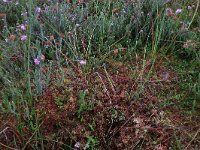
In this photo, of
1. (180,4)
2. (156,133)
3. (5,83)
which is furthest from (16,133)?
(180,4)

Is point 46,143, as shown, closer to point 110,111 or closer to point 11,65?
point 110,111

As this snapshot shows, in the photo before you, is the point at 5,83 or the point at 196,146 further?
the point at 5,83

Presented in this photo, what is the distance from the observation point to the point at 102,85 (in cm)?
253

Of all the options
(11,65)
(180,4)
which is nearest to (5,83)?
(11,65)

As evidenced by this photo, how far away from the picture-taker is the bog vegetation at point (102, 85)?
2.21 m

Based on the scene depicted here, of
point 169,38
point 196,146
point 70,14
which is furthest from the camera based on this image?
point 70,14

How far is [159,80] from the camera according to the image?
102 inches

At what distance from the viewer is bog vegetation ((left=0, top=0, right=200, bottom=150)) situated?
87.0 inches

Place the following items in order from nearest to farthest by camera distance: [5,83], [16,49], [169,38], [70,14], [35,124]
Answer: [35,124], [5,83], [16,49], [169,38], [70,14]

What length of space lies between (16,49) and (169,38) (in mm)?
1440

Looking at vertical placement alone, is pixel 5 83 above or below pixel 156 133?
above

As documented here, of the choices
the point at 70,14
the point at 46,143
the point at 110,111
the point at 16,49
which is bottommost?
the point at 46,143

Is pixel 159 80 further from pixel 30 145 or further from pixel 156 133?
pixel 30 145

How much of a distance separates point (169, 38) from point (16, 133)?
5.55 ft
